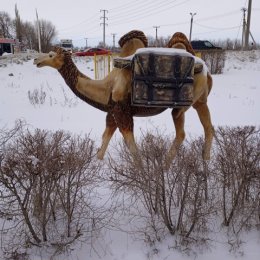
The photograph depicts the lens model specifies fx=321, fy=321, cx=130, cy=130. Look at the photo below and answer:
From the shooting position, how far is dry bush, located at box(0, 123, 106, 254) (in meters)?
2.62

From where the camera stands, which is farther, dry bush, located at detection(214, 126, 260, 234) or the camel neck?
the camel neck

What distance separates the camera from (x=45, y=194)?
8.97ft

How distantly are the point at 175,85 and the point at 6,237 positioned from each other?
229 cm

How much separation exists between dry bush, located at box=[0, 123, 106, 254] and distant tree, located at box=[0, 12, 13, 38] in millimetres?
48103

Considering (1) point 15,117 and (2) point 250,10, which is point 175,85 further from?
(2) point 250,10

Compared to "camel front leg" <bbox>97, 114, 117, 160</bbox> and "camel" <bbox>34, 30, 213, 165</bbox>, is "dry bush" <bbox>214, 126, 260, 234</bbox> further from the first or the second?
"camel front leg" <bbox>97, 114, 117, 160</bbox>

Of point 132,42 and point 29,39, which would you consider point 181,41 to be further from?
point 29,39

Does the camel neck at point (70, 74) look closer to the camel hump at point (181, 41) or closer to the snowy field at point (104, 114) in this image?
the camel hump at point (181, 41)

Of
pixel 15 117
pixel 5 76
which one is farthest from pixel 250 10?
pixel 15 117

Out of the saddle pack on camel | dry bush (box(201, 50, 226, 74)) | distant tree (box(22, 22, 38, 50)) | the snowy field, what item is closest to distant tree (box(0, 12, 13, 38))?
distant tree (box(22, 22, 38, 50))

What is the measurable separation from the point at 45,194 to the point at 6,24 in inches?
2001

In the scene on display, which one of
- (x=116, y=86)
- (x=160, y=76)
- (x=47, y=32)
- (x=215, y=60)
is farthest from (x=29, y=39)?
(x=160, y=76)

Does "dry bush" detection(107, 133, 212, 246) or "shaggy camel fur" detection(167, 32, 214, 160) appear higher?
"shaggy camel fur" detection(167, 32, 214, 160)

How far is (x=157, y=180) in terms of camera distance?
9.20ft
